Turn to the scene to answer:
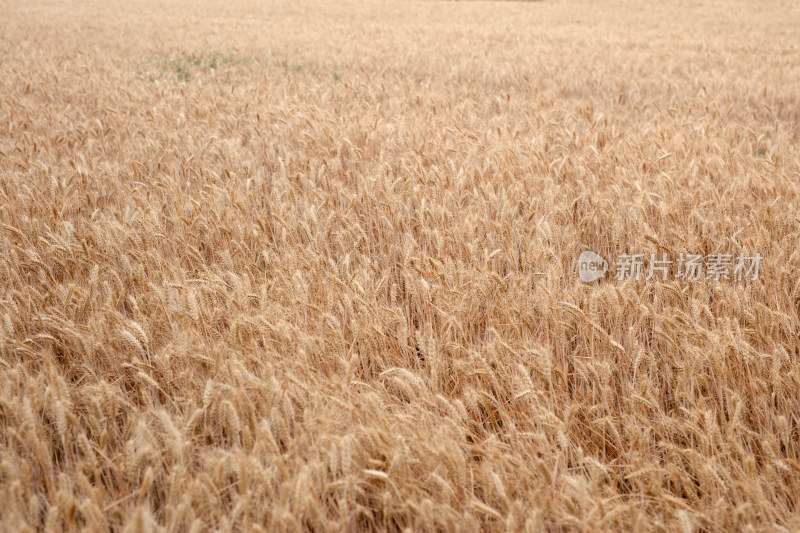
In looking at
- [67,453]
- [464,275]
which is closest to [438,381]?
[464,275]

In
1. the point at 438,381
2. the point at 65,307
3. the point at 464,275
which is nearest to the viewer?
the point at 438,381

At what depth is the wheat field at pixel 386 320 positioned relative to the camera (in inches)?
48.3

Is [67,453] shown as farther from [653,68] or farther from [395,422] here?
[653,68]

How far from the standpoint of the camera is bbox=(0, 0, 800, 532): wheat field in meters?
1.23

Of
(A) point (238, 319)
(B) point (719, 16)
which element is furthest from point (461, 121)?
(B) point (719, 16)

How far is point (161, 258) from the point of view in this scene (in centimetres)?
220

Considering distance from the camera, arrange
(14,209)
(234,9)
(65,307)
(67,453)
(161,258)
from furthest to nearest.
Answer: (234,9) → (14,209) → (161,258) → (65,307) → (67,453)

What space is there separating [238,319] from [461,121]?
3168mm

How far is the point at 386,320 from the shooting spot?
1896 millimetres

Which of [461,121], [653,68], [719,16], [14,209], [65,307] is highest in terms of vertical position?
[719,16]

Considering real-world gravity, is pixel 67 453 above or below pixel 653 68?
below

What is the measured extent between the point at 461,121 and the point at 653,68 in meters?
4.27

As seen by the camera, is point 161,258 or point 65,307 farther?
point 161,258

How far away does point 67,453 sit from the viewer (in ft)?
4.46
